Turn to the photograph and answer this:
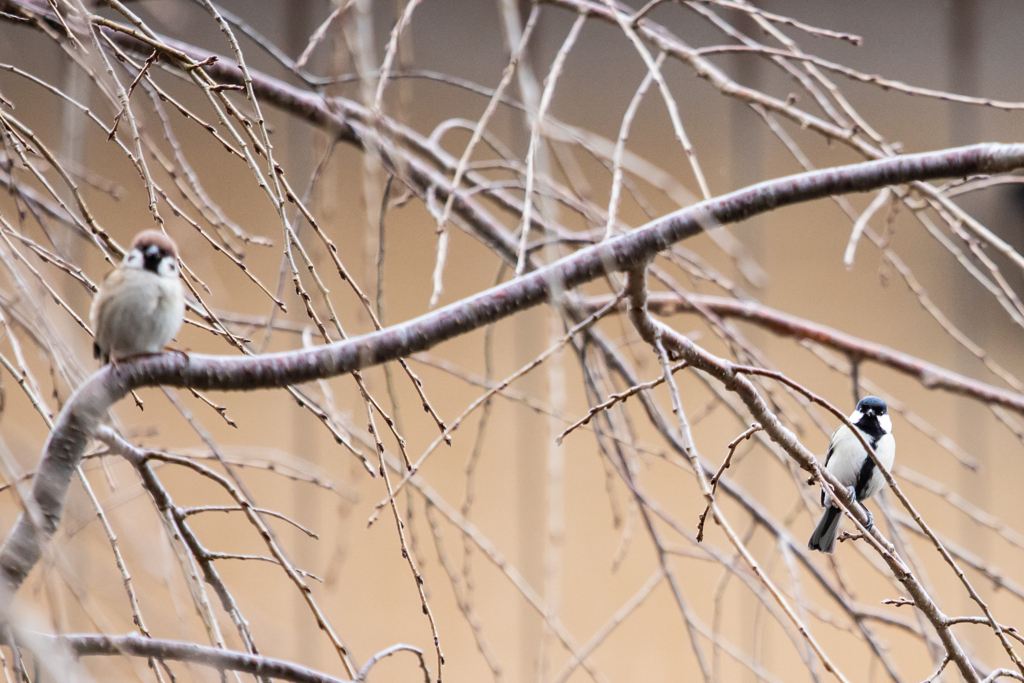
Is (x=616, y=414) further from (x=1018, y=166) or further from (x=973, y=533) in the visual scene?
(x=1018, y=166)

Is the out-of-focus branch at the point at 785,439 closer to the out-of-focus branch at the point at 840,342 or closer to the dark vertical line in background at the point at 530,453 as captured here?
the out-of-focus branch at the point at 840,342

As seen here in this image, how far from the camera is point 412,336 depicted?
57cm

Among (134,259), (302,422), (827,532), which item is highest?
(302,422)

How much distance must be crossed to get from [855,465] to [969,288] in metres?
1.20

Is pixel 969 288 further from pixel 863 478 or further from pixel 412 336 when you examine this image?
pixel 412 336

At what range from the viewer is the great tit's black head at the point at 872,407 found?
32.8 inches

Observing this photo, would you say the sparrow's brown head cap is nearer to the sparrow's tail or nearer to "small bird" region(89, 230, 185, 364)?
"small bird" region(89, 230, 185, 364)

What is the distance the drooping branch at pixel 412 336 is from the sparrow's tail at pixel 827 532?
0.82 feet

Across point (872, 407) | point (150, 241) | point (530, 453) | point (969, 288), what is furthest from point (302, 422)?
point (969, 288)

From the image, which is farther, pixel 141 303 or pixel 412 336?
pixel 141 303

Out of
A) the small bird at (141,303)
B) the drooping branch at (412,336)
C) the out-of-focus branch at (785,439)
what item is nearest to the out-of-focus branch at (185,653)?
the drooping branch at (412,336)

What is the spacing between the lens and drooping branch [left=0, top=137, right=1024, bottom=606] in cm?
52

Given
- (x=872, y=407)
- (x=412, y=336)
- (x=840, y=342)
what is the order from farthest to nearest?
(x=840, y=342), (x=872, y=407), (x=412, y=336)

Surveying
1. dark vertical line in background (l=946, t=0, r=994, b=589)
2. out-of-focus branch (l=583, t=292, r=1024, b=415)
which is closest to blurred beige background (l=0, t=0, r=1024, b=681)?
dark vertical line in background (l=946, t=0, r=994, b=589)
